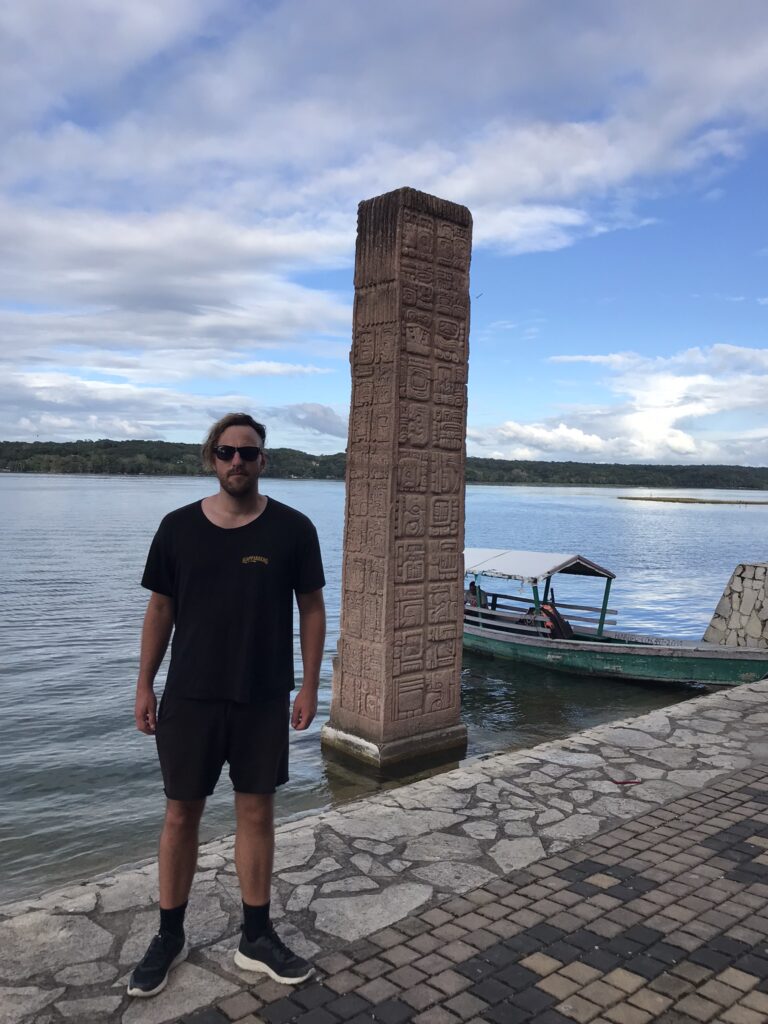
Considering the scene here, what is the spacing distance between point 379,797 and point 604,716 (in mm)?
7632

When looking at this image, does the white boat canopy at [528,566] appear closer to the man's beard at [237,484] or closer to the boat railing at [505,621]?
the boat railing at [505,621]

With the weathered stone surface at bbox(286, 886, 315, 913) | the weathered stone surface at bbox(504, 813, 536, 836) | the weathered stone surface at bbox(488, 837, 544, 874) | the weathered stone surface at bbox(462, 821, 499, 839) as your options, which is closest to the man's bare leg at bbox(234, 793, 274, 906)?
the weathered stone surface at bbox(286, 886, 315, 913)

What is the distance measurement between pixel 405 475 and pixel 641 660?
329 inches

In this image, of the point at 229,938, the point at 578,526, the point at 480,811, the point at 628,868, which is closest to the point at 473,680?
the point at 480,811

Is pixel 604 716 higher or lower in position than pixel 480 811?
lower

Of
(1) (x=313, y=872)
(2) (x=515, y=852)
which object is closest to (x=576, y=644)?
(2) (x=515, y=852)

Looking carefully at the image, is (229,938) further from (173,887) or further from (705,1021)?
(705,1021)

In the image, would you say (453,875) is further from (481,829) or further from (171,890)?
(171,890)

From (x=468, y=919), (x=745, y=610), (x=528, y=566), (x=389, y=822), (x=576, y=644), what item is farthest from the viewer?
(x=528, y=566)

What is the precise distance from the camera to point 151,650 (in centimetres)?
371

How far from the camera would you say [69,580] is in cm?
2705

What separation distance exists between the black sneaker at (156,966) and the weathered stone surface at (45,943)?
400 mm

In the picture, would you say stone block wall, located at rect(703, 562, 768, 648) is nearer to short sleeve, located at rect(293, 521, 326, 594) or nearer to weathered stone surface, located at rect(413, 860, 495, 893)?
weathered stone surface, located at rect(413, 860, 495, 893)

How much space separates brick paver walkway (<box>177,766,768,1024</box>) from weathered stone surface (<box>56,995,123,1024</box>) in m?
0.34
